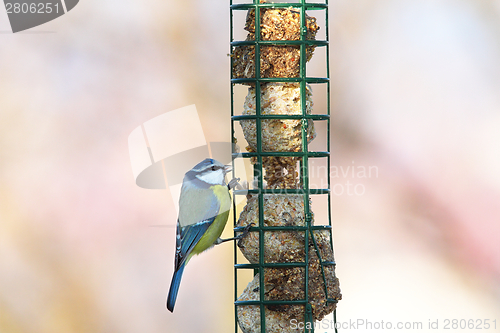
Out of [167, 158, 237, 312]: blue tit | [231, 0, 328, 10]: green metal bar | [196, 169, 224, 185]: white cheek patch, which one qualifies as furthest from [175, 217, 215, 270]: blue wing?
[231, 0, 328, 10]: green metal bar

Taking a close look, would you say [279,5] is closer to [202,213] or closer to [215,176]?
[215,176]

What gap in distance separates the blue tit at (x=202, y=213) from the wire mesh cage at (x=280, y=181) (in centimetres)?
37

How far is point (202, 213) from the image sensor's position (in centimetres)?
410

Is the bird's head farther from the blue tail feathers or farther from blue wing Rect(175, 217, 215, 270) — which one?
the blue tail feathers

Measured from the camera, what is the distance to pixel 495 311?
5.55m

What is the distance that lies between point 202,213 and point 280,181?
28.0 inches

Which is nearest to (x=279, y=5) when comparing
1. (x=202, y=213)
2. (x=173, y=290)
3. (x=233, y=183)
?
(x=233, y=183)

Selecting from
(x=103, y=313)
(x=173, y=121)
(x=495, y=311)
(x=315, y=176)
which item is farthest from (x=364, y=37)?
(x=103, y=313)

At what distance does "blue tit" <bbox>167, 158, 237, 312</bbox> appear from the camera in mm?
4090

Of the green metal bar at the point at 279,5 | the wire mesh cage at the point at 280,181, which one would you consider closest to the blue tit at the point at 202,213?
the wire mesh cage at the point at 280,181

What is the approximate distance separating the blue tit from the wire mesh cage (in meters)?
0.37

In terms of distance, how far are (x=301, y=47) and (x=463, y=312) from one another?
11.4 feet

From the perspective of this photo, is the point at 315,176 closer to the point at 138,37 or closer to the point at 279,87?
the point at 279,87

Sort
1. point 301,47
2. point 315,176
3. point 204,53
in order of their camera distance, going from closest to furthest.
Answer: point 301,47 → point 315,176 → point 204,53
